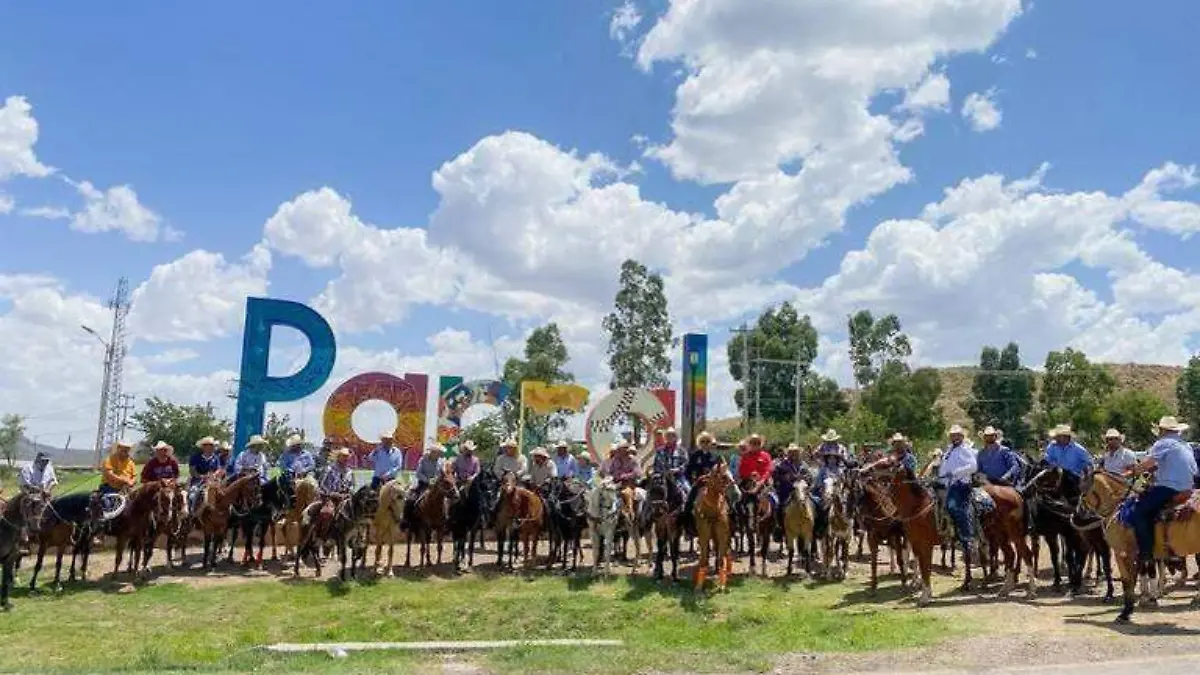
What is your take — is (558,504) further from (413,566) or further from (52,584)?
(52,584)

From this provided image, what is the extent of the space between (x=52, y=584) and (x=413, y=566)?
21.7ft

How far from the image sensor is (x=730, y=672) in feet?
34.6

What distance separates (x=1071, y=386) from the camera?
64.0 meters

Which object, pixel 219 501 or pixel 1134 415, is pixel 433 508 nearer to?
pixel 219 501

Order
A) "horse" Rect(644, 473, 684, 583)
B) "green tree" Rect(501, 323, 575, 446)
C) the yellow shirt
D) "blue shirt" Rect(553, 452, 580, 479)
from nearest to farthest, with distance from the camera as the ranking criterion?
"horse" Rect(644, 473, 684, 583) → the yellow shirt → "blue shirt" Rect(553, 452, 580, 479) → "green tree" Rect(501, 323, 575, 446)

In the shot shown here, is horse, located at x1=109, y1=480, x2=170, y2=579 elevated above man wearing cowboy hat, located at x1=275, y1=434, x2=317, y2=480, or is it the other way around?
man wearing cowboy hat, located at x1=275, y1=434, x2=317, y2=480

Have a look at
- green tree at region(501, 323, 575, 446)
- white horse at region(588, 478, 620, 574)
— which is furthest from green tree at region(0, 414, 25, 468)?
white horse at region(588, 478, 620, 574)

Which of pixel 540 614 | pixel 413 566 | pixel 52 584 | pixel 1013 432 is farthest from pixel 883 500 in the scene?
pixel 1013 432

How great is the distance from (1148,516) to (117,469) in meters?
→ 17.2

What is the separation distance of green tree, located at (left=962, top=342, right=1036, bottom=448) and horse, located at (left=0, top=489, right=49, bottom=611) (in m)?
65.9

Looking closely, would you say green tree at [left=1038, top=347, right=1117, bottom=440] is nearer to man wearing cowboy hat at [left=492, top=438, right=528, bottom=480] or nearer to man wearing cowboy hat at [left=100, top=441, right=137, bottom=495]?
man wearing cowboy hat at [left=492, top=438, right=528, bottom=480]

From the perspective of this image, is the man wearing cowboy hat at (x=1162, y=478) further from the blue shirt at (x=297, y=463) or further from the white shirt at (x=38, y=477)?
the white shirt at (x=38, y=477)

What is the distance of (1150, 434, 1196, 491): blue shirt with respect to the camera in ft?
40.7

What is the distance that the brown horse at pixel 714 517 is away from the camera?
53.0 feet
